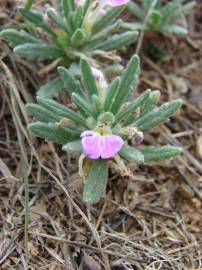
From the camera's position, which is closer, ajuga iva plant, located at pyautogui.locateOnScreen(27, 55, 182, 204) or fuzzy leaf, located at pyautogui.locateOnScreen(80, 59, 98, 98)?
ajuga iva plant, located at pyautogui.locateOnScreen(27, 55, 182, 204)

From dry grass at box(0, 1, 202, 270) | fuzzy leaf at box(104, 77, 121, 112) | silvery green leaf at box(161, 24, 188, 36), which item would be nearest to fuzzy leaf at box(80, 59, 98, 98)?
fuzzy leaf at box(104, 77, 121, 112)

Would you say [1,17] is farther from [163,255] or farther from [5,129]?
[163,255]

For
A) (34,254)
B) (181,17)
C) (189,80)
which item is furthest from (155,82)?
(34,254)

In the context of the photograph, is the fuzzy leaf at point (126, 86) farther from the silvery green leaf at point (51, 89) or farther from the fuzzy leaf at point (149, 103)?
the silvery green leaf at point (51, 89)

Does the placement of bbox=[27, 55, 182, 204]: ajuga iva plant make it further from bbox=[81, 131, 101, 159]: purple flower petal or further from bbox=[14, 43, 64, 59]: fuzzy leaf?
bbox=[14, 43, 64, 59]: fuzzy leaf

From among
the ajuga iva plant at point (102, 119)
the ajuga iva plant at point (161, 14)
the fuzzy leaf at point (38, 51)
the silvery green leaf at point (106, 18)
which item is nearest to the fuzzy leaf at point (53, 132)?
the ajuga iva plant at point (102, 119)

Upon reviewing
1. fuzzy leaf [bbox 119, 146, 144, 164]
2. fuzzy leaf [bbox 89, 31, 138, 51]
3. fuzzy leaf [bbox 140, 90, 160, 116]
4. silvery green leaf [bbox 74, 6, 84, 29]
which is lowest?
fuzzy leaf [bbox 119, 146, 144, 164]

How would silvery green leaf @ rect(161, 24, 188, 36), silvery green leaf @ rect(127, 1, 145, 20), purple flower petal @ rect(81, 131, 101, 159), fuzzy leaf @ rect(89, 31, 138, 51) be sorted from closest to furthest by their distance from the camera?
purple flower petal @ rect(81, 131, 101, 159) < fuzzy leaf @ rect(89, 31, 138, 51) < silvery green leaf @ rect(161, 24, 188, 36) < silvery green leaf @ rect(127, 1, 145, 20)

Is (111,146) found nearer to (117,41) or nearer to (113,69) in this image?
(113,69)
